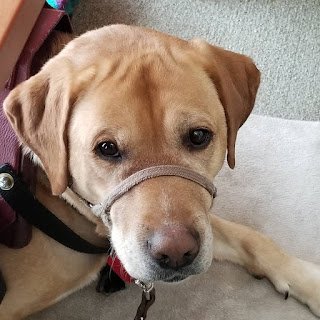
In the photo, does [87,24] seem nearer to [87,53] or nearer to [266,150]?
[266,150]

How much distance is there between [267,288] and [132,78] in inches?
37.8

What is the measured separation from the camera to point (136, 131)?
1.26 m

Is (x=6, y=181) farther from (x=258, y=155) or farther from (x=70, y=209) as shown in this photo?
(x=258, y=155)

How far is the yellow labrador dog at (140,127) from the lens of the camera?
49.6 inches

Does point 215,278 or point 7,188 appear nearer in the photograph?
point 7,188

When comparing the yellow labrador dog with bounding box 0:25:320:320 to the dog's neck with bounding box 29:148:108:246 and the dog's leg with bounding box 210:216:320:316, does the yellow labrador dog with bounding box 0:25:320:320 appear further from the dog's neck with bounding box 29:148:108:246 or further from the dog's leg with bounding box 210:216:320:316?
the dog's leg with bounding box 210:216:320:316

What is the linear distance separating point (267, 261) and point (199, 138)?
695mm

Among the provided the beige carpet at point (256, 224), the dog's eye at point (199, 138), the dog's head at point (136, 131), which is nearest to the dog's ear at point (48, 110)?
the dog's head at point (136, 131)

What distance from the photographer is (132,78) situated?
1298 mm

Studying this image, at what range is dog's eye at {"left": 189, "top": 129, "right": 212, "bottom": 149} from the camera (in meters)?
1.33

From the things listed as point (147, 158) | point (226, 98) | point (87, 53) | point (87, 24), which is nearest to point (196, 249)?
point (147, 158)

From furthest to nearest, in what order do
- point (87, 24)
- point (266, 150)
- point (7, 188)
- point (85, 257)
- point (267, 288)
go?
point (87, 24), point (266, 150), point (267, 288), point (85, 257), point (7, 188)

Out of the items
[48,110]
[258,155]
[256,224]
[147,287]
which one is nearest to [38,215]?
[48,110]

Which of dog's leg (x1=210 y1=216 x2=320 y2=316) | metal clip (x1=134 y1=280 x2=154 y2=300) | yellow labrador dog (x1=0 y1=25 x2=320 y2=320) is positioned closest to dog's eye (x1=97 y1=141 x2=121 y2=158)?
yellow labrador dog (x1=0 y1=25 x2=320 y2=320)
